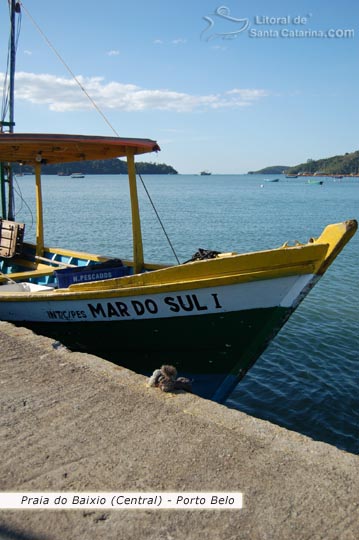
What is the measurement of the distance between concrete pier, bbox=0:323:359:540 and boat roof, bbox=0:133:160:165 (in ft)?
10.7

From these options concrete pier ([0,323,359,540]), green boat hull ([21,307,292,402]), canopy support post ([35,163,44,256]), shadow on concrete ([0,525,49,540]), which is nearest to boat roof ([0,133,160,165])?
canopy support post ([35,163,44,256])

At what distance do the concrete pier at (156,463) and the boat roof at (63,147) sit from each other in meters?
3.27

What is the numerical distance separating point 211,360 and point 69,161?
617 centimetres

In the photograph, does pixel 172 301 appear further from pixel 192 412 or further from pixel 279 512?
pixel 279 512

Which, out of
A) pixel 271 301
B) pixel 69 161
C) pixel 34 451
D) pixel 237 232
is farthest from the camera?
pixel 237 232

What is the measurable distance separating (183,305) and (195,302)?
6.1 inches

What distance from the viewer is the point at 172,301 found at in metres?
5.64

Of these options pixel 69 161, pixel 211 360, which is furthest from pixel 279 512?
pixel 69 161

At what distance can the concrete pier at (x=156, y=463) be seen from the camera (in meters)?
3.01
